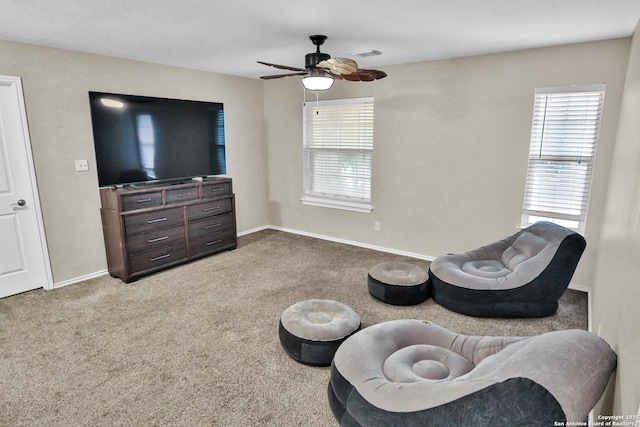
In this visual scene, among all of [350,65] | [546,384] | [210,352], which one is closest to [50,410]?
[210,352]

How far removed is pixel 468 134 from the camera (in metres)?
4.13

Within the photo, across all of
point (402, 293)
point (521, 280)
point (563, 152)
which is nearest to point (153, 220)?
point (402, 293)

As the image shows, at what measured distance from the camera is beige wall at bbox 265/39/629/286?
3.50 metres

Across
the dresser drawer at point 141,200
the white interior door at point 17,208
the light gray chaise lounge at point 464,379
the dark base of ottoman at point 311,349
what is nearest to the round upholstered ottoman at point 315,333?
the dark base of ottoman at point 311,349

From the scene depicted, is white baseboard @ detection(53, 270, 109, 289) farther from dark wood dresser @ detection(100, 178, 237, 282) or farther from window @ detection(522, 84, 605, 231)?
window @ detection(522, 84, 605, 231)

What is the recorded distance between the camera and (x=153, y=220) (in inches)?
160

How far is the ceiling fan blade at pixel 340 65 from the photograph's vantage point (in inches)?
105

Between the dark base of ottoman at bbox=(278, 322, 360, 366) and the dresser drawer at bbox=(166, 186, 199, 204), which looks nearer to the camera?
the dark base of ottoman at bbox=(278, 322, 360, 366)

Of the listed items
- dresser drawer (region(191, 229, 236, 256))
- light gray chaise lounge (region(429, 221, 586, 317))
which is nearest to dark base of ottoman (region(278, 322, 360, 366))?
light gray chaise lounge (region(429, 221, 586, 317))

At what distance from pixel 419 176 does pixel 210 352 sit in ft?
10.4

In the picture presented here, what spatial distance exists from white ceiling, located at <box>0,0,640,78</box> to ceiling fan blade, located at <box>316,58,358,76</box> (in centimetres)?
31

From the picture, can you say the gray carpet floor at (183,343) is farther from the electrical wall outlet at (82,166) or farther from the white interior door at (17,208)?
the electrical wall outlet at (82,166)

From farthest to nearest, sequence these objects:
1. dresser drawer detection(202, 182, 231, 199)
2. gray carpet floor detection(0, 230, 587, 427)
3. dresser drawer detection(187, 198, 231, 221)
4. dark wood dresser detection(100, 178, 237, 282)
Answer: dresser drawer detection(202, 182, 231, 199) < dresser drawer detection(187, 198, 231, 221) < dark wood dresser detection(100, 178, 237, 282) < gray carpet floor detection(0, 230, 587, 427)

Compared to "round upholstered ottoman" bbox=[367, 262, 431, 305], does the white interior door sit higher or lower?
higher
